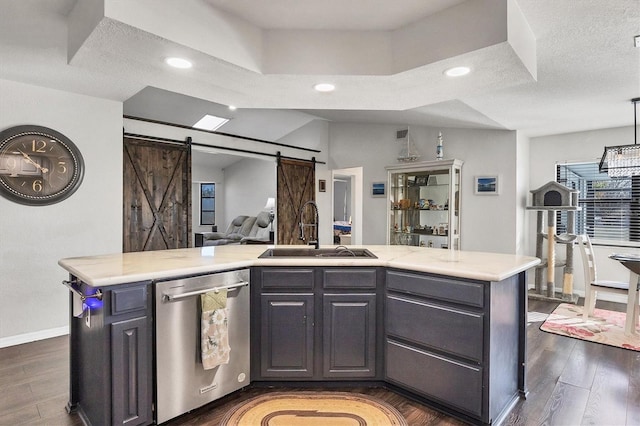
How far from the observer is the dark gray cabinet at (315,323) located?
8.12 feet

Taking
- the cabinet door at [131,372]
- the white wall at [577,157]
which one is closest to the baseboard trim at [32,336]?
the cabinet door at [131,372]

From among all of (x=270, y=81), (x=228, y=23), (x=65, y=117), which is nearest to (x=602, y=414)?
(x=270, y=81)

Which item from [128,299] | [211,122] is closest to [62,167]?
[128,299]

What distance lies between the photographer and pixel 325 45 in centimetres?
237

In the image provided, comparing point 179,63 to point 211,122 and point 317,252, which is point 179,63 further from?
point 211,122

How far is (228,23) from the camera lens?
2166 mm

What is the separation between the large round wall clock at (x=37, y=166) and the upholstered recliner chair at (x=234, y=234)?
5.02 m

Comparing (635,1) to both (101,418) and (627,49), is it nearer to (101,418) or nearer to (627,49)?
(627,49)

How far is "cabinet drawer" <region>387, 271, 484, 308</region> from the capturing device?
209 centimetres

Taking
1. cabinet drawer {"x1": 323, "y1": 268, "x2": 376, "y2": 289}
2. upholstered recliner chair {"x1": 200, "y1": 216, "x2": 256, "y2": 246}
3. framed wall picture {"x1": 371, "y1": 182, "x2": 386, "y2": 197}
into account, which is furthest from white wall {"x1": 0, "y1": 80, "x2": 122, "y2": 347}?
upholstered recliner chair {"x1": 200, "y1": 216, "x2": 256, "y2": 246}

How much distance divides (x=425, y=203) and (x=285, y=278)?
365 cm

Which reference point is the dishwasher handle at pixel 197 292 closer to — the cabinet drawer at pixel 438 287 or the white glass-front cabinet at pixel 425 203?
the cabinet drawer at pixel 438 287

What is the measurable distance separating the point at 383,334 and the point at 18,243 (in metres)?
3.34

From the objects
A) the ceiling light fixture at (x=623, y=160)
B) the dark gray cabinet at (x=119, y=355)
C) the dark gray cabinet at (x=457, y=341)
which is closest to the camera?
the dark gray cabinet at (x=119, y=355)
